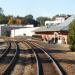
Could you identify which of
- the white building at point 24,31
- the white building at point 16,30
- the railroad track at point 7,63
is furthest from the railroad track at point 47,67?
the white building at point 16,30

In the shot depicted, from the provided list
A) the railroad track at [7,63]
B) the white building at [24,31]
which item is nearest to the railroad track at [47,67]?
the railroad track at [7,63]

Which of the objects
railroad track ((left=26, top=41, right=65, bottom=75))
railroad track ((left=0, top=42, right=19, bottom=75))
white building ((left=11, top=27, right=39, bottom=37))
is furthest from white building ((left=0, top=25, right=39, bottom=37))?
railroad track ((left=26, top=41, right=65, bottom=75))

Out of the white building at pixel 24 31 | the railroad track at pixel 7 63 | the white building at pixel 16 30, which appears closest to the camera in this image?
the railroad track at pixel 7 63

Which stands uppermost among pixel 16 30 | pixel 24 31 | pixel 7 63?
pixel 16 30

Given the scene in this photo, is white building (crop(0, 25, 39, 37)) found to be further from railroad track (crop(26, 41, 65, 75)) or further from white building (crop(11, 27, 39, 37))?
railroad track (crop(26, 41, 65, 75))

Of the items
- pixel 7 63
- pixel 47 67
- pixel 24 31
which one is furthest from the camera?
pixel 24 31

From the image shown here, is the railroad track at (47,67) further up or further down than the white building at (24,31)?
further down

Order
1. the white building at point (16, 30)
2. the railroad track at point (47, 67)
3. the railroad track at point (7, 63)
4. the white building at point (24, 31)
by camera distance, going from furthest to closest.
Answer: the white building at point (16, 30) < the white building at point (24, 31) < the railroad track at point (7, 63) < the railroad track at point (47, 67)

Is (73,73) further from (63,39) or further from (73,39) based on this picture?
(63,39)

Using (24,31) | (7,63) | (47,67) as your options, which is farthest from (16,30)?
(47,67)

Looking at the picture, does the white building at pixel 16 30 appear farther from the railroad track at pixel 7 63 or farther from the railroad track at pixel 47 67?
the railroad track at pixel 47 67

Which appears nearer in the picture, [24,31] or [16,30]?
[24,31]

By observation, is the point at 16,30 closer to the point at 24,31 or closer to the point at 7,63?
the point at 24,31

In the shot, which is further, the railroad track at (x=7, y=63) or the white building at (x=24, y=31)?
the white building at (x=24, y=31)
